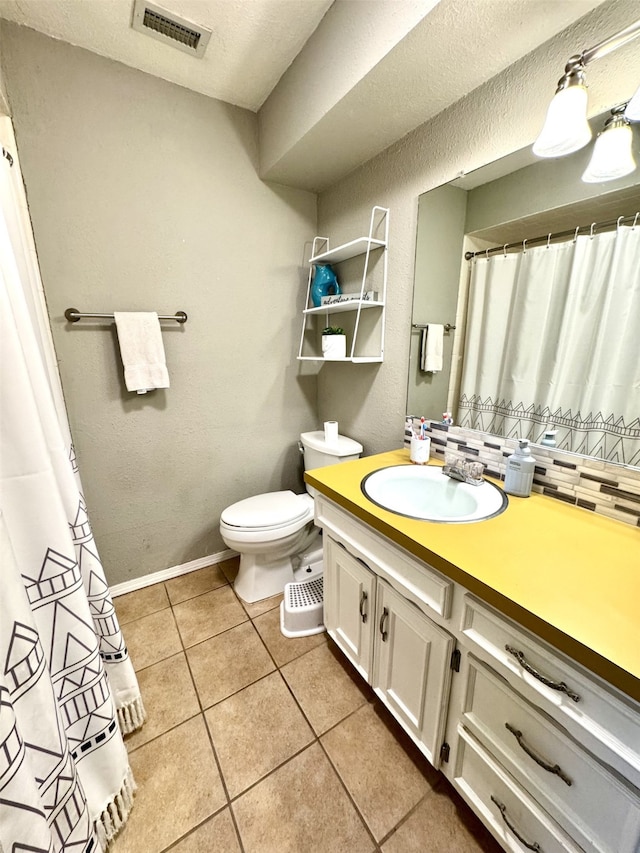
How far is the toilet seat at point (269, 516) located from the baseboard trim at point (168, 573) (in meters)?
0.50

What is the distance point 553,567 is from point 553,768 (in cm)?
36

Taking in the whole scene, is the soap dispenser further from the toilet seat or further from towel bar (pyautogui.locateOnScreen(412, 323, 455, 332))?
the toilet seat

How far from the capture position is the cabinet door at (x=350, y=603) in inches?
42.5

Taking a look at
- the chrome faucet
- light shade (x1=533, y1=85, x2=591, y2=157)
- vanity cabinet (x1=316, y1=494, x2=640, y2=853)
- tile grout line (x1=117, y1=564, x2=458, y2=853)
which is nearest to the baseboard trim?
tile grout line (x1=117, y1=564, x2=458, y2=853)

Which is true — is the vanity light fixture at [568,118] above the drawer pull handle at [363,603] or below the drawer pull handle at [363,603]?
above

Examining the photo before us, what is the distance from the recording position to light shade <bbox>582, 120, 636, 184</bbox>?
2.68ft

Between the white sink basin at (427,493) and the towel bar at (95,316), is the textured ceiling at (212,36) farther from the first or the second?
the white sink basin at (427,493)

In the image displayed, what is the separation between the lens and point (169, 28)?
118 centimetres

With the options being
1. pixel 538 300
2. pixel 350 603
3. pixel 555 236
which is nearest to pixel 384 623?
pixel 350 603

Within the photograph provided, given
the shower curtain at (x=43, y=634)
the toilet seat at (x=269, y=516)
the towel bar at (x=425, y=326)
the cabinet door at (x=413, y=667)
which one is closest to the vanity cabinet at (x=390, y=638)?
the cabinet door at (x=413, y=667)

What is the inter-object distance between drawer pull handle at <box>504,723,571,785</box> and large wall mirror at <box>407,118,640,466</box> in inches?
28.2

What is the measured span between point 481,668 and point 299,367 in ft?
5.33

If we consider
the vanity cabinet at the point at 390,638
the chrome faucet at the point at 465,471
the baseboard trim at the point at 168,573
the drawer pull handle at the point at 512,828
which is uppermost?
the chrome faucet at the point at 465,471

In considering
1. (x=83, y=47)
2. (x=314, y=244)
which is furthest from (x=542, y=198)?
(x=83, y=47)
